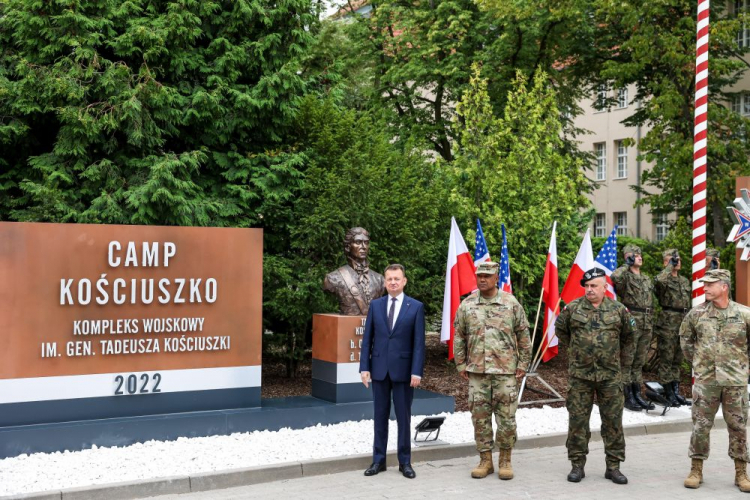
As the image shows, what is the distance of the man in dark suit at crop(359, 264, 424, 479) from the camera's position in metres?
8.16

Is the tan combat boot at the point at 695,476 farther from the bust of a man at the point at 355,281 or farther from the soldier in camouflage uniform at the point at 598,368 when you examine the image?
the bust of a man at the point at 355,281

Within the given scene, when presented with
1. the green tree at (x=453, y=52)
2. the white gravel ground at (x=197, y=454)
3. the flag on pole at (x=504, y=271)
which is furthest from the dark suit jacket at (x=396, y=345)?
the green tree at (x=453, y=52)

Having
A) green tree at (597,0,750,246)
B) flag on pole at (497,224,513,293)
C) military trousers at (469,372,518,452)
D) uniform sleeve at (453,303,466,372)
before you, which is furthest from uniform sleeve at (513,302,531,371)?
green tree at (597,0,750,246)

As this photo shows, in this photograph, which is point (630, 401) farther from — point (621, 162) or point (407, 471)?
point (621, 162)

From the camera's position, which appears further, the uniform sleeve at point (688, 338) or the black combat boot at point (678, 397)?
the black combat boot at point (678, 397)

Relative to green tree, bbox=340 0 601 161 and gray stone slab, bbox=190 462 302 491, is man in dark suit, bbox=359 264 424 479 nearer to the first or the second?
gray stone slab, bbox=190 462 302 491

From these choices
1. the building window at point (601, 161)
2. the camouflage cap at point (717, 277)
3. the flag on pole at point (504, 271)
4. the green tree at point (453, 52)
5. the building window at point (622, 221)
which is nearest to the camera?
the camouflage cap at point (717, 277)

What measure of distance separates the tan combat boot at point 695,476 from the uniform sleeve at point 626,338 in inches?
43.7

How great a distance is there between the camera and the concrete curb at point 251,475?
7.18 m

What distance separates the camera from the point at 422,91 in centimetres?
2788

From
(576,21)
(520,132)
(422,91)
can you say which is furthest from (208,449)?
(422,91)

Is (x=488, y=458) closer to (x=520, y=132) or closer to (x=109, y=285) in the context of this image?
(x=109, y=285)

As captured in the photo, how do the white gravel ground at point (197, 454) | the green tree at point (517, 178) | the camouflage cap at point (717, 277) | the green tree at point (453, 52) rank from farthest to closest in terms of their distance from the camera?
the green tree at point (453, 52)
the green tree at point (517, 178)
the camouflage cap at point (717, 277)
the white gravel ground at point (197, 454)

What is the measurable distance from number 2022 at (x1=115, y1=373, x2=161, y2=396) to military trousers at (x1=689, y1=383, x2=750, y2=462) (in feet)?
18.7
